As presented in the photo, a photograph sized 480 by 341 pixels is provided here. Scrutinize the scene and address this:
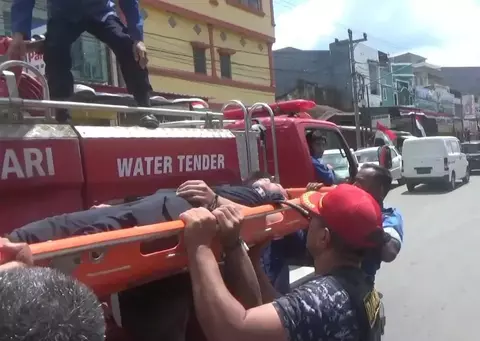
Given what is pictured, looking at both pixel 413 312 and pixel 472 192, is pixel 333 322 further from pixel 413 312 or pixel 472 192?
pixel 472 192

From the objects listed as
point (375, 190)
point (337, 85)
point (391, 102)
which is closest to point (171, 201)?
point (375, 190)

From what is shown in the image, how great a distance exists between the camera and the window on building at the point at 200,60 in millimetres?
20812

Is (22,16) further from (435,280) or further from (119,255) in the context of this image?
(435,280)

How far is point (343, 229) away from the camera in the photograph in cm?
216

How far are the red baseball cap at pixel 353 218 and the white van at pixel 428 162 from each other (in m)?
18.6

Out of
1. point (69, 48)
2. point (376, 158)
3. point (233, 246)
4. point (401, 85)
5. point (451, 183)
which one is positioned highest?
point (401, 85)

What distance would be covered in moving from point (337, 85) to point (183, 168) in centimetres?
3914

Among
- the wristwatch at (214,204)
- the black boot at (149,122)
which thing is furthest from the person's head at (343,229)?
the black boot at (149,122)

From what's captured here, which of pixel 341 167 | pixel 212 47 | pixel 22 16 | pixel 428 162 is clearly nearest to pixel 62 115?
pixel 22 16

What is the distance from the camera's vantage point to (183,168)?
3.17 meters

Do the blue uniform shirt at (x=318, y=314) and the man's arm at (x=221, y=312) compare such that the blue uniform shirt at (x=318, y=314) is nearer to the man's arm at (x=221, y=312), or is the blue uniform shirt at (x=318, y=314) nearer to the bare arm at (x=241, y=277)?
the man's arm at (x=221, y=312)

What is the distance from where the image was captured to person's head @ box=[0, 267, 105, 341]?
3.29 ft

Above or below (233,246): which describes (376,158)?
below

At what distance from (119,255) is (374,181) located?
269cm
